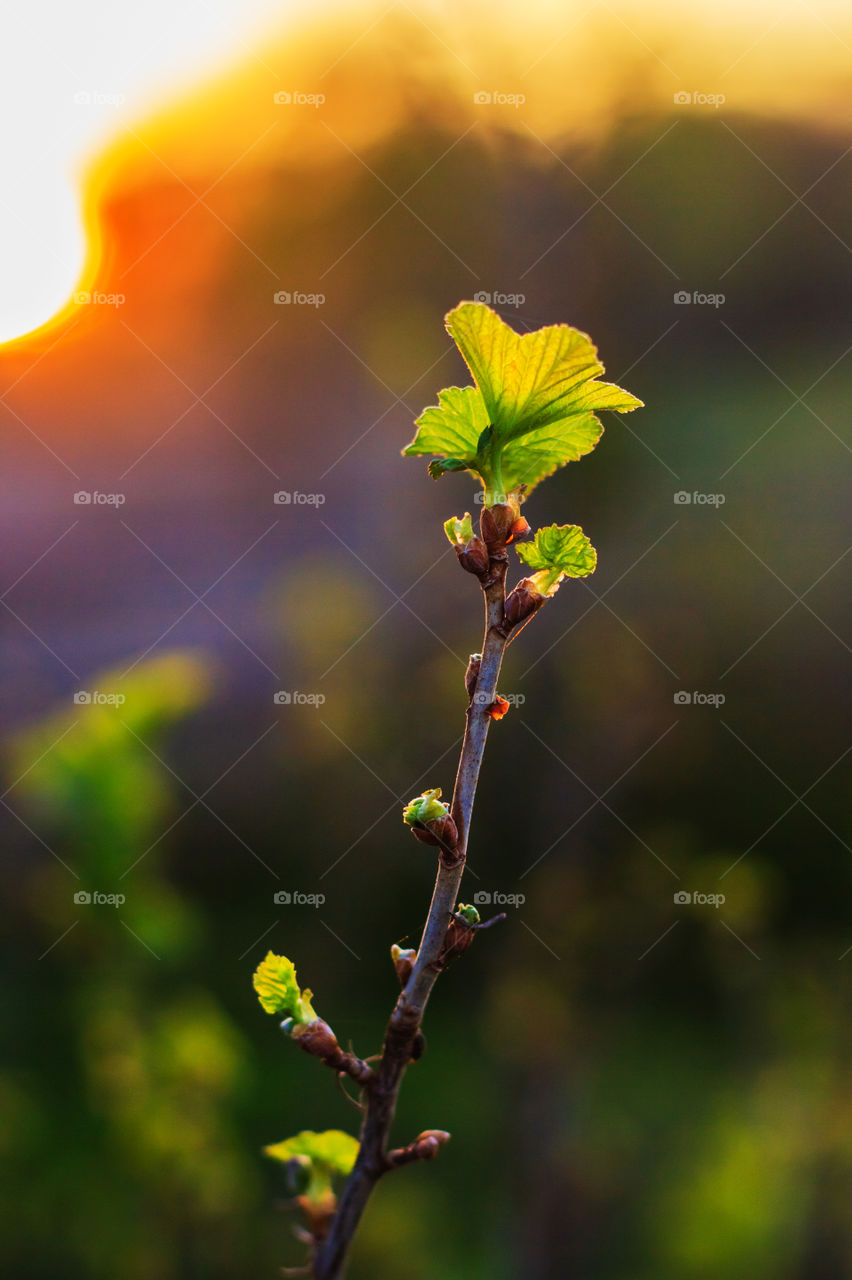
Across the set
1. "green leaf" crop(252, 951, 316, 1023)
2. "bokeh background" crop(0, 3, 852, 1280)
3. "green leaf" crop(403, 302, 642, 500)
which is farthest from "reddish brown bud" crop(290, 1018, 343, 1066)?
"bokeh background" crop(0, 3, 852, 1280)

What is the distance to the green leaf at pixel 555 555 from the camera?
0.32m

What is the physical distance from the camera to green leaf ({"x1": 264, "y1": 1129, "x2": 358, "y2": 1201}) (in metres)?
0.38

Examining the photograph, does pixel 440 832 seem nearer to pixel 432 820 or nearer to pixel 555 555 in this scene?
pixel 432 820

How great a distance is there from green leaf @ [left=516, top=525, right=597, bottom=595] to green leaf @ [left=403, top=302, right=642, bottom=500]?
0.02 m

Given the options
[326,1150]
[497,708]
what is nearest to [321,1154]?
[326,1150]

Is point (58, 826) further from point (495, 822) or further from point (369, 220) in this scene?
point (369, 220)

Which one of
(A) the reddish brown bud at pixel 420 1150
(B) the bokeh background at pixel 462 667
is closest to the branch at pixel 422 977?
(A) the reddish brown bud at pixel 420 1150

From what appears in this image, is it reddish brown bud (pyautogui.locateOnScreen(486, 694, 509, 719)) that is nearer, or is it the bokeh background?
reddish brown bud (pyautogui.locateOnScreen(486, 694, 509, 719))

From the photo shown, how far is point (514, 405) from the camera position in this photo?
0.31 m

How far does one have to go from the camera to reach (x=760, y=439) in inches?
82.7

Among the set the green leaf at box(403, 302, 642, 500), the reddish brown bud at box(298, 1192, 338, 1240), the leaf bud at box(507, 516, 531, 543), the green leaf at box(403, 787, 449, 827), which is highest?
the green leaf at box(403, 302, 642, 500)

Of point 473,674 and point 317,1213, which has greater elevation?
point 473,674

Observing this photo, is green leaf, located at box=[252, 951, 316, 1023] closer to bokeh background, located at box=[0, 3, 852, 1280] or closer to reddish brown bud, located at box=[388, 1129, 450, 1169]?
reddish brown bud, located at box=[388, 1129, 450, 1169]

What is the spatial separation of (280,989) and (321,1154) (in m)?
0.10
